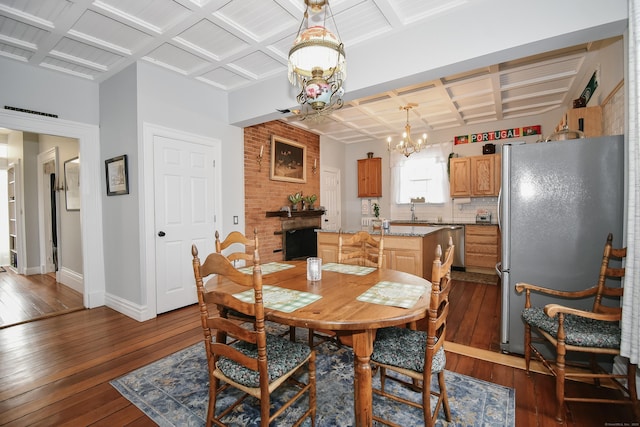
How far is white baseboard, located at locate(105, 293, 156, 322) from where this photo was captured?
3.16m

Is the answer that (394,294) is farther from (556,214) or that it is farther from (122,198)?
(122,198)

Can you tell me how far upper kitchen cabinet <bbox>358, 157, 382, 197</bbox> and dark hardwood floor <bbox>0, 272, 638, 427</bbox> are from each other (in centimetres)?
375

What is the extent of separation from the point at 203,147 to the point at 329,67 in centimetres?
255

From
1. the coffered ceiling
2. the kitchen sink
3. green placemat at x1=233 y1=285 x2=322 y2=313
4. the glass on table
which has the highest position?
the coffered ceiling

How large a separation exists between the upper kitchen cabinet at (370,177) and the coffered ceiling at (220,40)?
2.58m

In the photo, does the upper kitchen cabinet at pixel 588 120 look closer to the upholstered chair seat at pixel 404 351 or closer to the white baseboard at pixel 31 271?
the upholstered chair seat at pixel 404 351

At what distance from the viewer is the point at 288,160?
5.32 meters

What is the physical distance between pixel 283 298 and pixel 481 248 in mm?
4825

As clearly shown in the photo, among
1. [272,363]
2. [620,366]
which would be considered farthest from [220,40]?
[620,366]

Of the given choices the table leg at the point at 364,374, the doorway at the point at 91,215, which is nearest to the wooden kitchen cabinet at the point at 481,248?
the table leg at the point at 364,374

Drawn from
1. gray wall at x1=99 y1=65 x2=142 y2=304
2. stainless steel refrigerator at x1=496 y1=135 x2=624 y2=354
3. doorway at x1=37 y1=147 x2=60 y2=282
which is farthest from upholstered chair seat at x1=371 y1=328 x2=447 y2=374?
doorway at x1=37 y1=147 x2=60 y2=282

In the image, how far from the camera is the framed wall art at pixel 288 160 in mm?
4957

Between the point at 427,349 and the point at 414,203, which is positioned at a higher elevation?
the point at 414,203

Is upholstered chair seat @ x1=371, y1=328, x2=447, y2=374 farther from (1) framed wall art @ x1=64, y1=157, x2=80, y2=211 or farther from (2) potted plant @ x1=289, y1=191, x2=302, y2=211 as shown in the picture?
(1) framed wall art @ x1=64, y1=157, x2=80, y2=211
